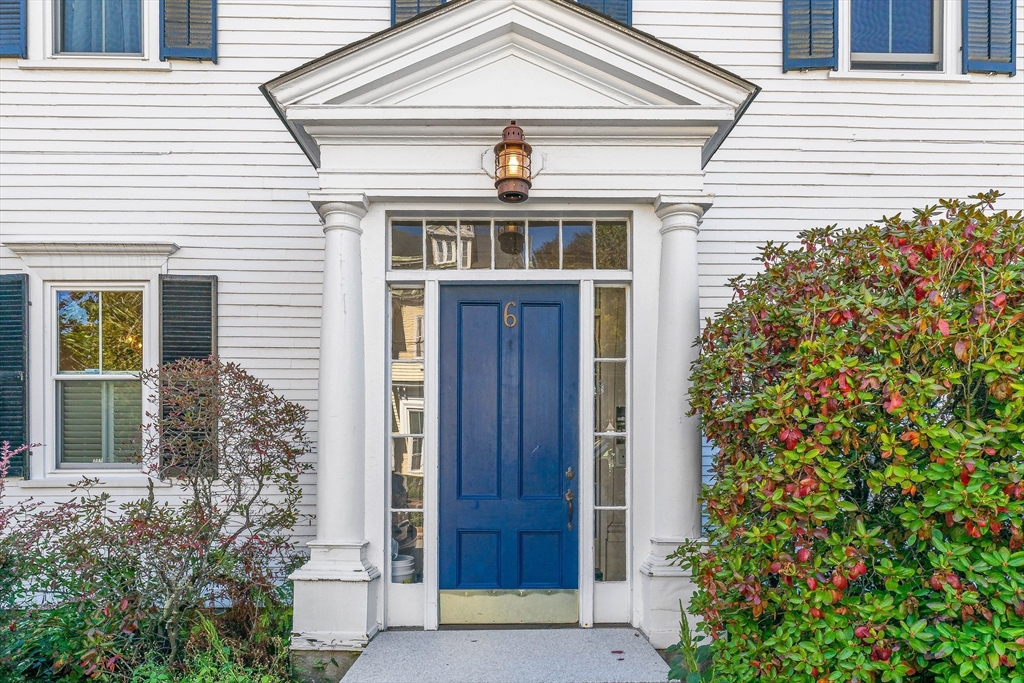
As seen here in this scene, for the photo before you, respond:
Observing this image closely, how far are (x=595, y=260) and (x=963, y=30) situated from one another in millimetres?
3717

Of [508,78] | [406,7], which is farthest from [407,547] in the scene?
[406,7]

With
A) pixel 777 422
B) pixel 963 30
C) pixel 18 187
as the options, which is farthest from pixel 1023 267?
pixel 18 187

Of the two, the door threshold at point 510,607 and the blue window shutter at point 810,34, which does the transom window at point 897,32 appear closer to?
the blue window shutter at point 810,34

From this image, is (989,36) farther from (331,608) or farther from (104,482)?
(104,482)

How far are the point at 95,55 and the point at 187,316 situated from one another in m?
2.18

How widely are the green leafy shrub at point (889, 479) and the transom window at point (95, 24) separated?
5.31 meters

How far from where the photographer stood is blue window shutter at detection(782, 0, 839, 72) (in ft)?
17.1

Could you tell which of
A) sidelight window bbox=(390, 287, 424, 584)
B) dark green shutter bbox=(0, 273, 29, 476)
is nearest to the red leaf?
sidelight window bbox=(390, 287, 424, 584)

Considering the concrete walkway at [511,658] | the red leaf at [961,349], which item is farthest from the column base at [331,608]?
the red leaf at [961,349]

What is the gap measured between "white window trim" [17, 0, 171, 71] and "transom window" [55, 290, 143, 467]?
1.74 metres

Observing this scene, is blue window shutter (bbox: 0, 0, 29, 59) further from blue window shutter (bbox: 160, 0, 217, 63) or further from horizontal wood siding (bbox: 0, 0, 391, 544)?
blue window shutter (bbox: 160, 0, 217, 63)

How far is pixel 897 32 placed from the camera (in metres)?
5.39

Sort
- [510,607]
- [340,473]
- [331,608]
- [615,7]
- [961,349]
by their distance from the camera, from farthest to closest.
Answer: [615,7], [510,607], [340,473], [331,608], [961,349]

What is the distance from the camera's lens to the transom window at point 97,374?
5109mm
